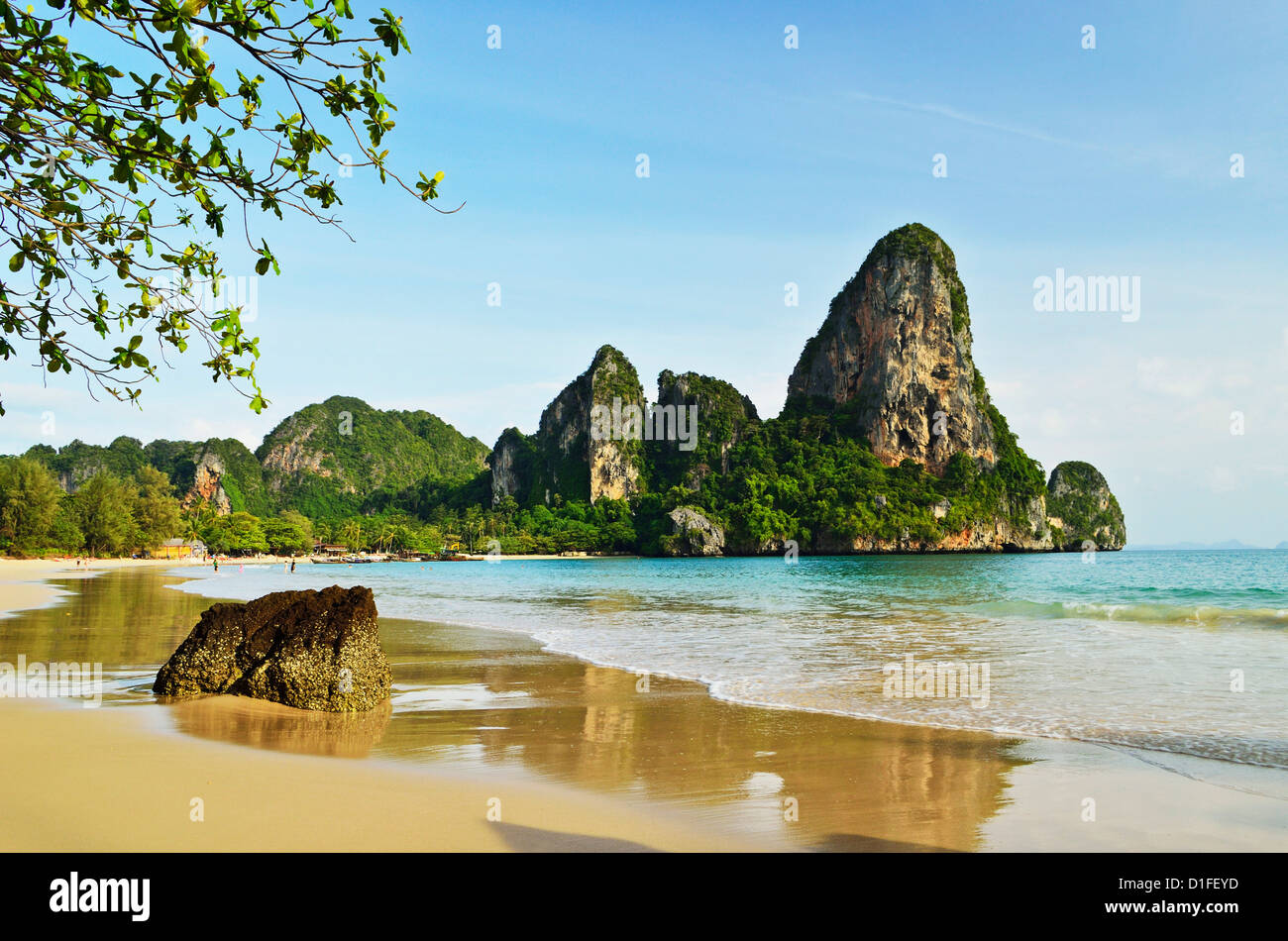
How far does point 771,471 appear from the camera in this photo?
118m

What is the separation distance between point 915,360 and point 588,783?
395ft

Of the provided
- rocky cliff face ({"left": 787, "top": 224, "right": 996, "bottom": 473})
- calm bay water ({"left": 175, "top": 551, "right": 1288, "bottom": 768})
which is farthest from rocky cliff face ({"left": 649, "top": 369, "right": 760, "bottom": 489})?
calm bay water ({"left": 175, "top": 551, "right": 1288, "bottom": 768})

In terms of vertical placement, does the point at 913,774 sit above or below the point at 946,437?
below

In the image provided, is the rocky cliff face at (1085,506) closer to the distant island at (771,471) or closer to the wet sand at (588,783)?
the distant island at (771,471)

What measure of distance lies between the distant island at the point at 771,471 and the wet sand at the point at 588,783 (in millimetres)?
99639

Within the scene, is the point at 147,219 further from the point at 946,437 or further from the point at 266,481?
the point at 266,481

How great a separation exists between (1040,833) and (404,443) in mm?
189612

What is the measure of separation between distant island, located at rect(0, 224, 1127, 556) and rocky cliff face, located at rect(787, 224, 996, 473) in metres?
0.29

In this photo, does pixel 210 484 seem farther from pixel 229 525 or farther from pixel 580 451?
pixel 580 451

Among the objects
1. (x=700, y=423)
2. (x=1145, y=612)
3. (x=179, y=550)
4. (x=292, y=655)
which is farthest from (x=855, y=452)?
(x=292, y=655)

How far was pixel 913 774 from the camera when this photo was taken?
17.9ft

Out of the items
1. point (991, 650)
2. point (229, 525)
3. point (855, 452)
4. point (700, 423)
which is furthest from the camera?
point (700, 423)

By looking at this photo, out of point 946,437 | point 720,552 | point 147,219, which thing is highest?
point 946,437
